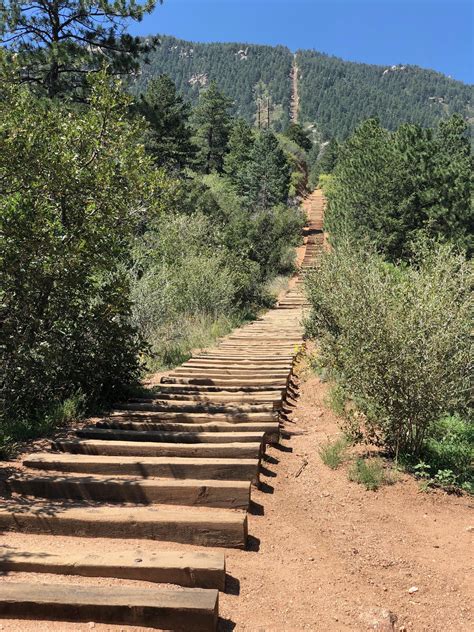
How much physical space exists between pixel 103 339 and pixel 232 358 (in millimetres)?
3455

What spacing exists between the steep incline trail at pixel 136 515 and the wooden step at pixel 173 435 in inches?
0.4

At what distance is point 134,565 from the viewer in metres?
2.90

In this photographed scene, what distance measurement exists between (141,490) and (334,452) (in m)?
2.07

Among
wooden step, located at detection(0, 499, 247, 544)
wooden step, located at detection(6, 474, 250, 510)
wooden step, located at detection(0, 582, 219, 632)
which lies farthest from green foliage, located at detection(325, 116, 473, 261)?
wooden step, located at detection(0, 582, 219, 632)

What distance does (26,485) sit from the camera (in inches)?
154

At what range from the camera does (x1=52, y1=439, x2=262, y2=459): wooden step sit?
14.9 feet

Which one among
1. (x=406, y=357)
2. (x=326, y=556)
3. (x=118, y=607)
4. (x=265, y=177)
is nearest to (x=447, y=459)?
(x=406, y=357)

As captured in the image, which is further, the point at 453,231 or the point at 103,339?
the point at 453,231

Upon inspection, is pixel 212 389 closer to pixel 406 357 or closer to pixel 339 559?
pixel 406 357

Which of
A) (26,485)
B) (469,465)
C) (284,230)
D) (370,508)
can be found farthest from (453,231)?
(26,485)

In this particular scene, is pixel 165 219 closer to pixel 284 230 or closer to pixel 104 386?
pixel 104 386

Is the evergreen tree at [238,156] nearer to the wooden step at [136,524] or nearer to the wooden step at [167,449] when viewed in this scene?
Result: the wooden step at [167,449]

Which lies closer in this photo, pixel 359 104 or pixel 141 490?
pixel 141 490

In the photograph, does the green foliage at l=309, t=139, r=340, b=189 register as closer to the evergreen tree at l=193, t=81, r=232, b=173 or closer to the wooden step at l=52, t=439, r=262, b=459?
the evergreen tree at l=193, t=81, r=232, b=173
